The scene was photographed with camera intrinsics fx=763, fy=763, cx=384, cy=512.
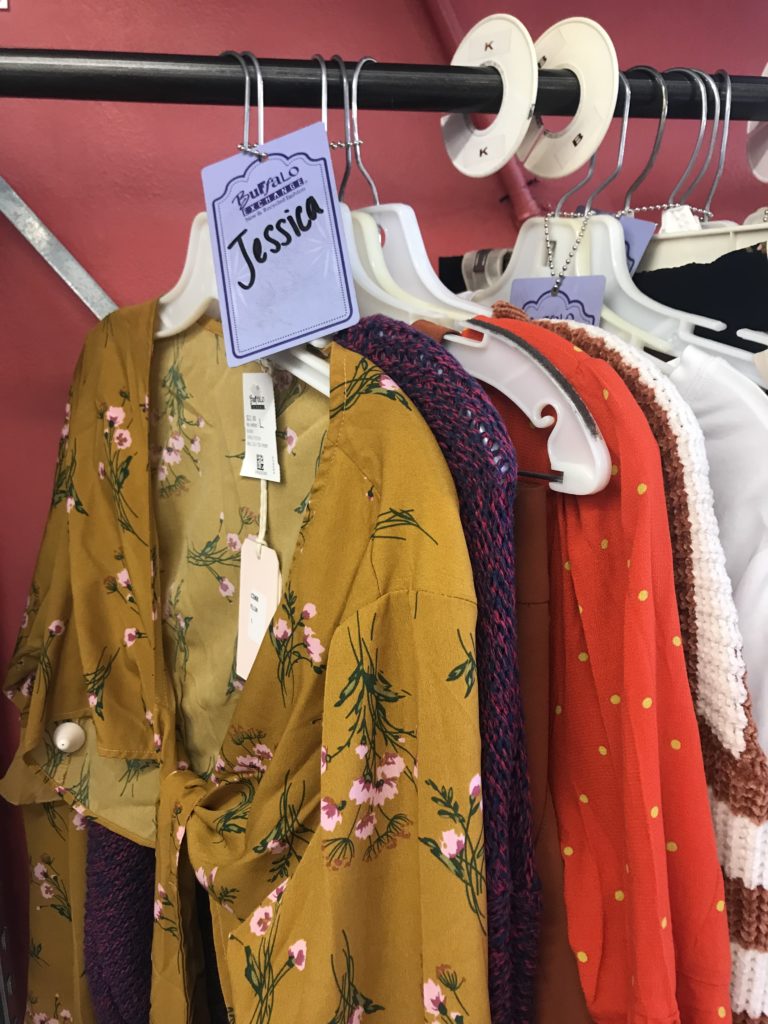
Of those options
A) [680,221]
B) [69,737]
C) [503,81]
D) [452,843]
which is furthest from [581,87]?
[69,737]

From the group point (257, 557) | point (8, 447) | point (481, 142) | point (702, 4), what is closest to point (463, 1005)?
point (257, 557)

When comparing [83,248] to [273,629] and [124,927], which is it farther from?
[124,927]

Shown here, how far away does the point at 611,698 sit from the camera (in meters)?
0.46

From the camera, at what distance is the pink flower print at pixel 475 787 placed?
41cm

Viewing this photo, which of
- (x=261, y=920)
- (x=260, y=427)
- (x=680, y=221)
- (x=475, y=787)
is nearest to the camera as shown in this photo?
(x=475, y=787)

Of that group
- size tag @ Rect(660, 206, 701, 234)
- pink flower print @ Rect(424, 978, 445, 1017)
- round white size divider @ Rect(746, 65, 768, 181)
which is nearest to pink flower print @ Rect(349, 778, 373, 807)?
pink flower print @ Rect(424, 978, 445, 1017)

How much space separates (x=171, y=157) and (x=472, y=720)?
860 mm

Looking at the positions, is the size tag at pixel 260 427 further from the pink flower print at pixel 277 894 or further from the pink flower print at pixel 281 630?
the pink flower print at pixel 277 894

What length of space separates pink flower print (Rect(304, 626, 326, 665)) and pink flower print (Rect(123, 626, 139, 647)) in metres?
0.29

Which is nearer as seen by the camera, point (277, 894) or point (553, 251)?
point (277, 894)

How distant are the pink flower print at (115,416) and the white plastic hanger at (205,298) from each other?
0.08 meters

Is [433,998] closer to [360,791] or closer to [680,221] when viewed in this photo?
[360,791]

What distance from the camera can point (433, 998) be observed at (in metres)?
0.44

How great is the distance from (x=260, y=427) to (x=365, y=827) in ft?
1.07
